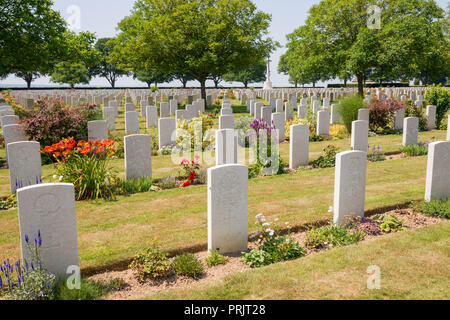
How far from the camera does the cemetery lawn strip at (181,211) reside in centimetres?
563

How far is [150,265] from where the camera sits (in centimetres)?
476

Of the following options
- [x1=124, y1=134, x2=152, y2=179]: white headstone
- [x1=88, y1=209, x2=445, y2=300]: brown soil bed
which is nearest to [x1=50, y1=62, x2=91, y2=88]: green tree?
[x1=124, y1=134, x2=152, y2=179]: white headstone

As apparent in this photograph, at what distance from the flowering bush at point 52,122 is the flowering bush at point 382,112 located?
11.6m

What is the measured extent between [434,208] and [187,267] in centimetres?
468

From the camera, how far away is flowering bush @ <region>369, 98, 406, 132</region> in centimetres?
1639

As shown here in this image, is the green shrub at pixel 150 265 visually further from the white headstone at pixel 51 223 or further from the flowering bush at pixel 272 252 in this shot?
the flowering bush at pixel 272 252

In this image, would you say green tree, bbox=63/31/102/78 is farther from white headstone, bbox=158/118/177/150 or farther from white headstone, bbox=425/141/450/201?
white headstone, bbox=425/141/450/201

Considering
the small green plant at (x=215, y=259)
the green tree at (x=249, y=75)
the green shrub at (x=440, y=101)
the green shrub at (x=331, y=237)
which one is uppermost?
the green tree at (x=249, y=75)

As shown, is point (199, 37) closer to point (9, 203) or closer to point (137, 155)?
point (137, 155)

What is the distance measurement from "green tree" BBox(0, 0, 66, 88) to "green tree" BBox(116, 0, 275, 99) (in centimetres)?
610

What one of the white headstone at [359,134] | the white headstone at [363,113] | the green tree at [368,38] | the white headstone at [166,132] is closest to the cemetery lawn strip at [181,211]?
the white headstone at [359,134]

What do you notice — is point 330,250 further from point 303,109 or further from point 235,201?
point 303,109

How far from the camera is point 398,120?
55.9ft

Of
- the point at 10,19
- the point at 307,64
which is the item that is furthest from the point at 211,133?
the point at 307,64
